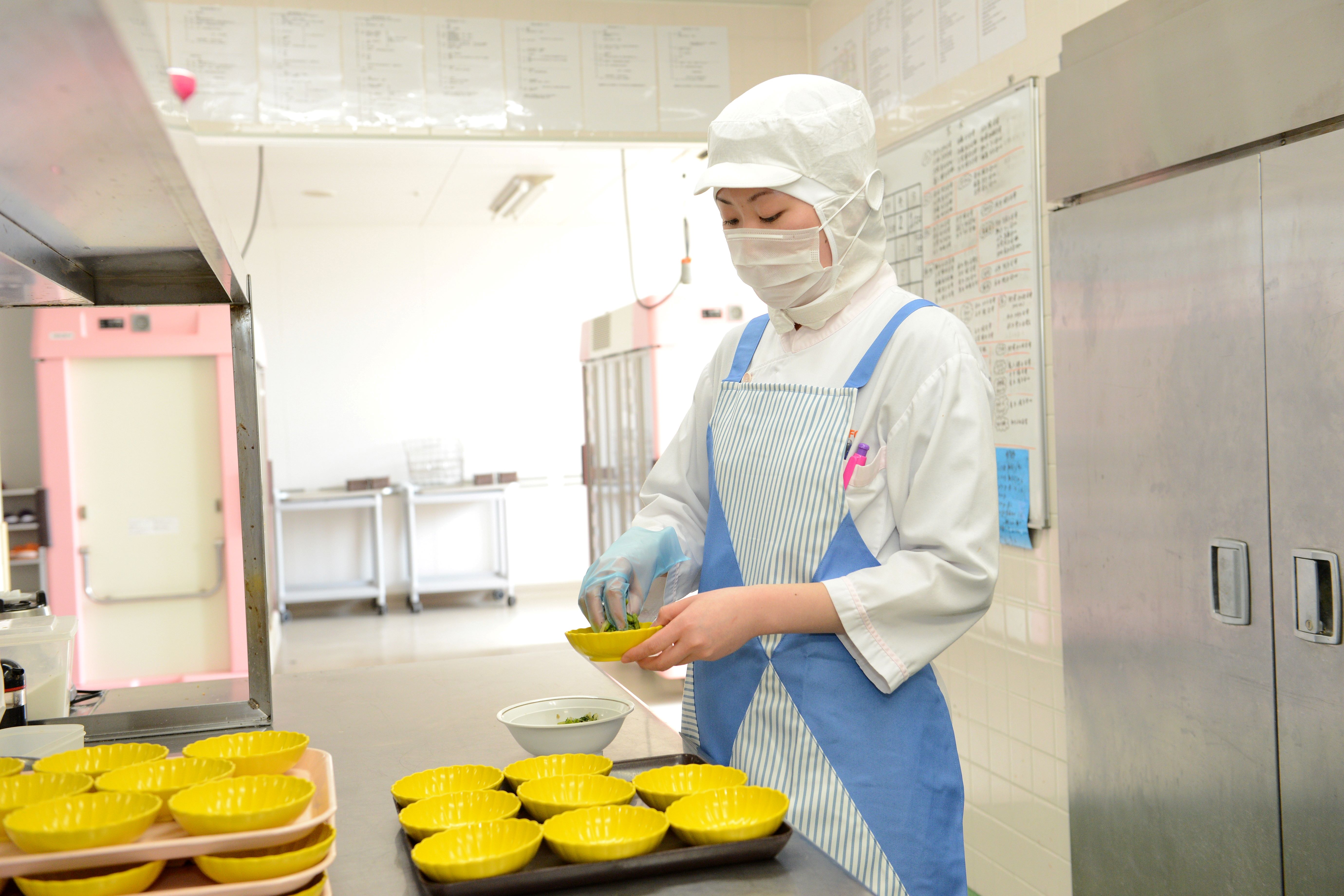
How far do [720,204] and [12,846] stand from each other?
3.56ft

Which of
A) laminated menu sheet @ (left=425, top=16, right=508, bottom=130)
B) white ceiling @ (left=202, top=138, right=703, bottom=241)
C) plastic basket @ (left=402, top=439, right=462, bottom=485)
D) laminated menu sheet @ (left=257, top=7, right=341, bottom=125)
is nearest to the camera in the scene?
laminated menu sheet @ (left=257, top=7, right=341, bottom=125)

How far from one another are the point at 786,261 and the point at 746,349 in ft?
0.64

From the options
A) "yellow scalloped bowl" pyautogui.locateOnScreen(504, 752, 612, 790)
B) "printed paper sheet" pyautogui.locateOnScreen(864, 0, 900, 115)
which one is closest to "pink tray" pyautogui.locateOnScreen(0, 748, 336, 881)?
"yellow scalloped bowl" pyautogui.locateOnScreen(504, 752, 612, 790)

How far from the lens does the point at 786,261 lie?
138 centimetres

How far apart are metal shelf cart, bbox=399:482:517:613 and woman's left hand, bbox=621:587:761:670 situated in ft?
20.2

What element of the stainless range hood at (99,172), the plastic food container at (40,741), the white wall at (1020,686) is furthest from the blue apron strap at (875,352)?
the white wall at (1020,686)

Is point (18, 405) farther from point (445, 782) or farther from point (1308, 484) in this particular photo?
point (1308, 484)

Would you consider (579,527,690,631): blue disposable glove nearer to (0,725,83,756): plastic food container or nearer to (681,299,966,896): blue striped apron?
(681,299,966,896): blue striped apron

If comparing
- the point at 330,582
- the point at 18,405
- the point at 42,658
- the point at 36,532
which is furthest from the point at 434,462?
the point at 42,658

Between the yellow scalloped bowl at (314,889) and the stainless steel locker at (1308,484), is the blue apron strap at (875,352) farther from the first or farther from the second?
the yellow scalloped bowl at (314,889)

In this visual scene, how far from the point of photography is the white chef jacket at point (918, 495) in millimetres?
1194

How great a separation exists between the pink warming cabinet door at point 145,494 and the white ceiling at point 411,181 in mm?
810

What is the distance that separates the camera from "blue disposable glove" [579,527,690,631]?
1348 mm

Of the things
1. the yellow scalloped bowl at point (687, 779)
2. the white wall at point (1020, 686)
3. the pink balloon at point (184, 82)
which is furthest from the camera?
the white wall at point (1020, 686)
